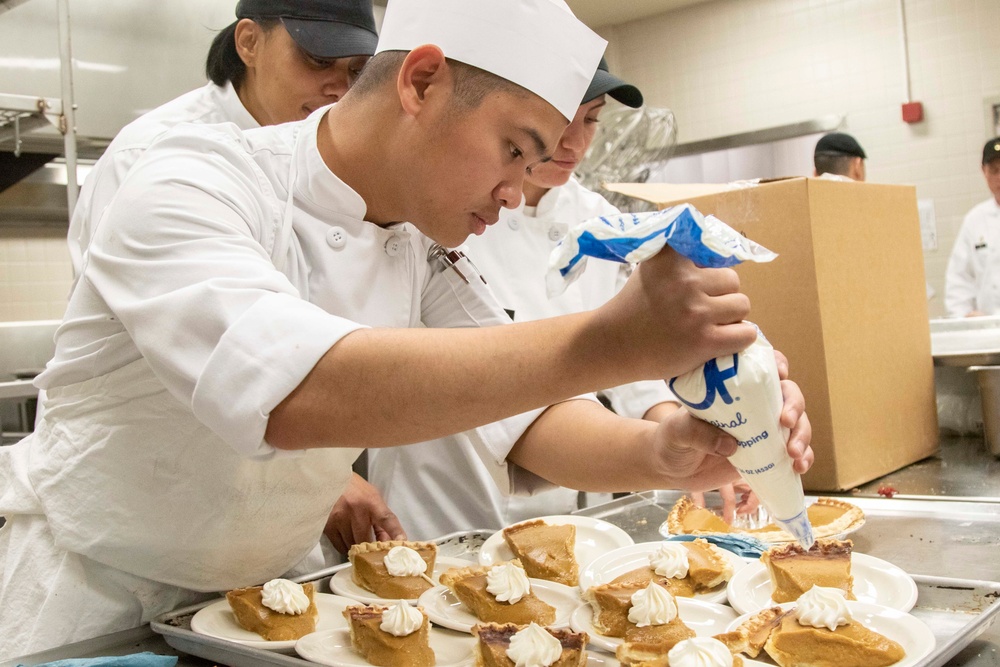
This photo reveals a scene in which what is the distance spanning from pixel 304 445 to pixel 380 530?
0.84 metres

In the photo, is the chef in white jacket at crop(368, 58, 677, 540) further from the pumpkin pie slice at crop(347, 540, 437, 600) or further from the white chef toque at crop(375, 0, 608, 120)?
the white chef toque at crop(375, 0, 608, 120)

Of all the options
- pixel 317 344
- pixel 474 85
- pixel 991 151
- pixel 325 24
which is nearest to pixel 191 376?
pixel 317 344

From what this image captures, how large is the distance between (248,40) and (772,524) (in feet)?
5.10

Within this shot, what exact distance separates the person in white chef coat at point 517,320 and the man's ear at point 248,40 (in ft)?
2.22

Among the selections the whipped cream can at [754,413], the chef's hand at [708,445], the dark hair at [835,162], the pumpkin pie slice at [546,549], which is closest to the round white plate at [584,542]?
the pumpkin pie slice at [546,549]

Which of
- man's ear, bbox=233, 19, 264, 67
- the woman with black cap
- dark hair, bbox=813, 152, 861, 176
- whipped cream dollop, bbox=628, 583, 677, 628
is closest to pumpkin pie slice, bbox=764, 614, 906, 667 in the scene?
whipped cream dollop, bbox=628, 583, 677, 628

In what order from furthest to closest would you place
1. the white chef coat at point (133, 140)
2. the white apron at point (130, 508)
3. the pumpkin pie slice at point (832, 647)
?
1. the white chef coat at point (133, 140)
2. the white apron at point (130, 508)
3. the pumpkin pie slice at point (832, 647)

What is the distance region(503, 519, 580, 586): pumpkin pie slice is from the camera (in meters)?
1.38

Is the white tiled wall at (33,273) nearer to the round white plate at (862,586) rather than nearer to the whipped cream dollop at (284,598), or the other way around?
the whipped cream dollop at (284,598)

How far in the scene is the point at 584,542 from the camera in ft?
5.08

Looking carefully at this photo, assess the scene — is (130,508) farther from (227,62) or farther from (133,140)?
(227,62)

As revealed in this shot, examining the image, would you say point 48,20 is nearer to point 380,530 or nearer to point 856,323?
point 380,530

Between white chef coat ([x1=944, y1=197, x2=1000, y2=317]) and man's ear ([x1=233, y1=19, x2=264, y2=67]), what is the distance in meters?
4.66

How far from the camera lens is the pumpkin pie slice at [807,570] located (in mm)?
1193
